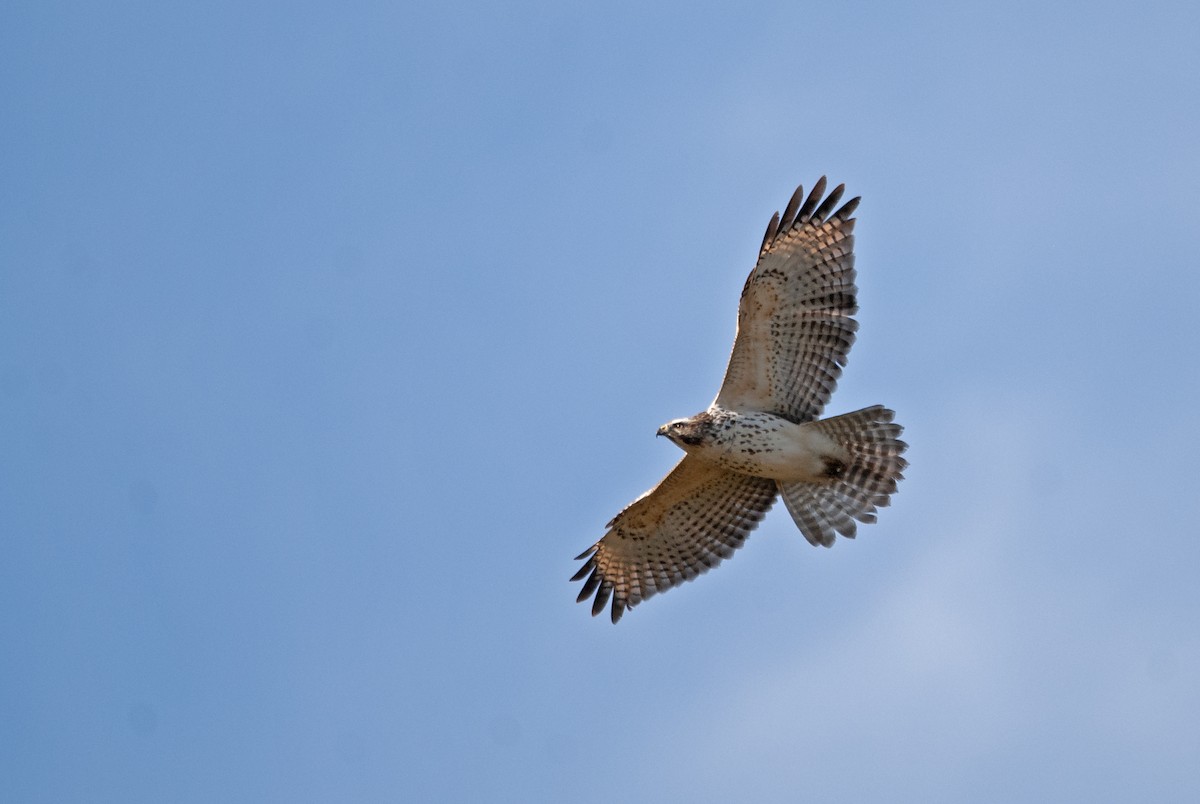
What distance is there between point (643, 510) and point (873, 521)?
2249 millimetres

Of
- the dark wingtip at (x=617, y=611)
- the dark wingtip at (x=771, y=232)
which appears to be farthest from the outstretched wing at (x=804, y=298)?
the dark wingtip at (x=617, y=611)

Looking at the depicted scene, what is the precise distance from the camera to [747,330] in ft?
50.5

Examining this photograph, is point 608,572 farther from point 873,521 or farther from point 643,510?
point 873,521

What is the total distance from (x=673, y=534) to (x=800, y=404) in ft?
6.56

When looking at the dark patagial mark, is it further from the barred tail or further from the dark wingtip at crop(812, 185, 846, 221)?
the dark wingtip at crop(812, 185, 846, 221)

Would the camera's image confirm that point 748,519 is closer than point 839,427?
No

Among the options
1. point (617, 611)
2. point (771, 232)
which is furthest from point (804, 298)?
point (617, 611)

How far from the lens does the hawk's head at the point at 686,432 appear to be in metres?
15.3

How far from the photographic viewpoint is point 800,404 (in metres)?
15.5

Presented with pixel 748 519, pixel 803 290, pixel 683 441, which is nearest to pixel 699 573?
pixel 748 519

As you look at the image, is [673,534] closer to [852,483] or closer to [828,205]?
[852,483]

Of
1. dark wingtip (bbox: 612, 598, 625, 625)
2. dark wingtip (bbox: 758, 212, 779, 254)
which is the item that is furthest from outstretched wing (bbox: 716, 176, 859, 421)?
dark wingtip (bbox: 612, 598, 625, 625)

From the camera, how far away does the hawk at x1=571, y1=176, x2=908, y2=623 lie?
15211 millimetres

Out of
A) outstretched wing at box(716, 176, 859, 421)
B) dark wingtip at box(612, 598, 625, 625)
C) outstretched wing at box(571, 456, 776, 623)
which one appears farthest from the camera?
dark wingtip at box(612, 598, 625, 625)
